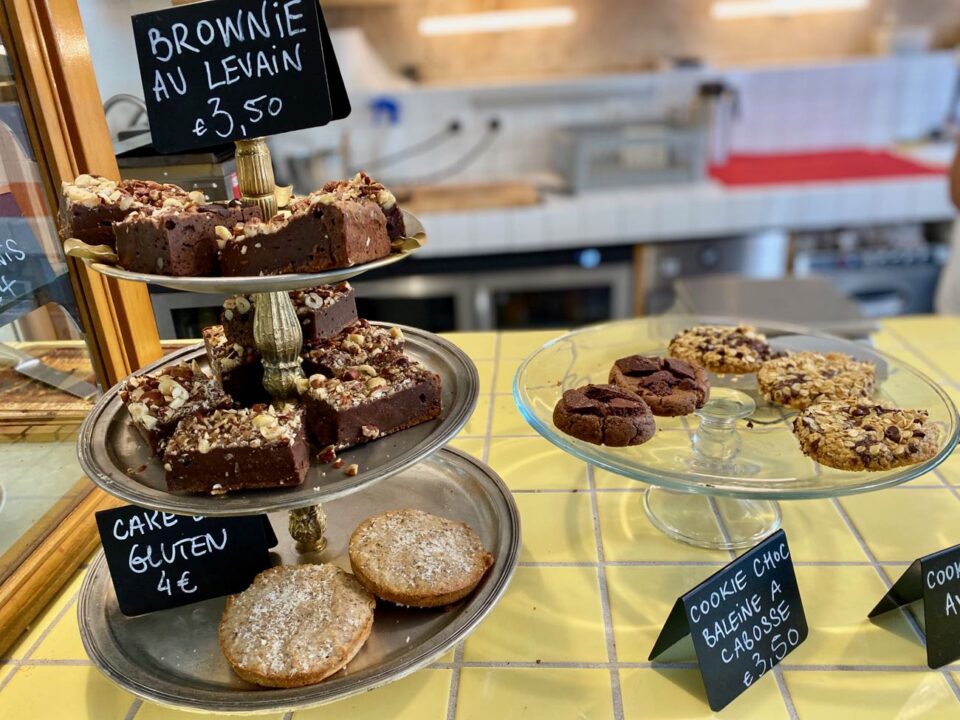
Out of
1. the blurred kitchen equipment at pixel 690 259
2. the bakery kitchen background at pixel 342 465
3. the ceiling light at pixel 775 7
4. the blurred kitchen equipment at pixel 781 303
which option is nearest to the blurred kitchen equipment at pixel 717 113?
the ceiling light at pixel 775 7

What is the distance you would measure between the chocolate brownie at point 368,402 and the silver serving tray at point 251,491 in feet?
0.05

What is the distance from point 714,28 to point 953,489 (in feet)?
10.6

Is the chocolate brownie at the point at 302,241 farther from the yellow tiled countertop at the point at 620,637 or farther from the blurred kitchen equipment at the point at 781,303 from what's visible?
the blurred kitchen equipment at the point at 781,303

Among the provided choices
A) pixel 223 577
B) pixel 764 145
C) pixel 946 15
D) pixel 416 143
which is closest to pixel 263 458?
pixel 223 577

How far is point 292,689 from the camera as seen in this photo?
2.46 feet

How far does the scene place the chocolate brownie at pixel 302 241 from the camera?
2.34 feet

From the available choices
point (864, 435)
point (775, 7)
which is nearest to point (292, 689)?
point (864, 435)

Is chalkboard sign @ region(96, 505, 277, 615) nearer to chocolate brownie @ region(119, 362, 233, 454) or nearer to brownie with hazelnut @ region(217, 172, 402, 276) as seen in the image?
chocolate brownie @ region(119, 362, 233, 454)

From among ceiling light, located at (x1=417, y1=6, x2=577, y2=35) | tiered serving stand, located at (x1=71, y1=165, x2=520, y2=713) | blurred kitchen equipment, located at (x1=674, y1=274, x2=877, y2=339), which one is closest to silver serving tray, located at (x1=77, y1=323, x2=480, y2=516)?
tiered serving stand, located at (x1=71, y1=165, x2=520, y2=713)

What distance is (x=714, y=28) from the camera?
12.1 ft

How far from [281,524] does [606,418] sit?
503 millimetres

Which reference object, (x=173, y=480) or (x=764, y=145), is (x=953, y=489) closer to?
(x=173, y=480)

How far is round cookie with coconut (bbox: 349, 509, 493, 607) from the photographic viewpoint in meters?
0.85

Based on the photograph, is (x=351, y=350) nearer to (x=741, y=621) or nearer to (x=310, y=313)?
(x=310, y=313)
